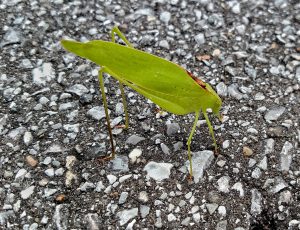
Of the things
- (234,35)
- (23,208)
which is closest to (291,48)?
(234,35)

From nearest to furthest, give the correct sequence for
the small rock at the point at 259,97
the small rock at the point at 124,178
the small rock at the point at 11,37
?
the small rock at the point at 124,178, the small rock at the point at 259,97, the small rock at the point at 11,37

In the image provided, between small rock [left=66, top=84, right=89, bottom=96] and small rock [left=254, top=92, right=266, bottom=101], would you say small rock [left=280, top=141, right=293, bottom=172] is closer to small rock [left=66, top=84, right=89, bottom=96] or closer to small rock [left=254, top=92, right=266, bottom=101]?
small rock [left=254, top=92, right=266, bottom=101]

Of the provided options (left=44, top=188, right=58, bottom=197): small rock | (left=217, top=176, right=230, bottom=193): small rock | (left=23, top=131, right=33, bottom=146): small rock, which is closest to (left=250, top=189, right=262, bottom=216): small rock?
(left=217, top=176, right=230, bottom=193): small rock

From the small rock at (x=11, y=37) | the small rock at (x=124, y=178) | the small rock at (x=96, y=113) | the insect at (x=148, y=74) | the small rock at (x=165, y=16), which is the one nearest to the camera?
the insect at (x=148, y=74)

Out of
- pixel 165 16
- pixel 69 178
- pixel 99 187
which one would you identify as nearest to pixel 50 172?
pixel 69 178

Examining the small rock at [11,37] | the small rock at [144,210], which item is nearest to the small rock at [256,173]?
the small rock at [144,210]

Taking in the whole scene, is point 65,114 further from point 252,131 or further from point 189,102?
point 252,131

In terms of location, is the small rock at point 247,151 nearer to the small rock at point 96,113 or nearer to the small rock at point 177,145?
the small rock at point 177,145

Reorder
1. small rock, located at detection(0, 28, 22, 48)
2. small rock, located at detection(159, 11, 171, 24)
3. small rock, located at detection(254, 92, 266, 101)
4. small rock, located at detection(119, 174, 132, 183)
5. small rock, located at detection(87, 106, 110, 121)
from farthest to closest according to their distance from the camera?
small rock, located at detection(159, 11, 171, 24) → small rock, located at detection(0, 28, 22, 48) → small rock, located at detection(254, 92, 266, 101) → small rock, located at detection(87, 106, 110, 121) → small rock, located at detection(119, 174, 132, 183)
